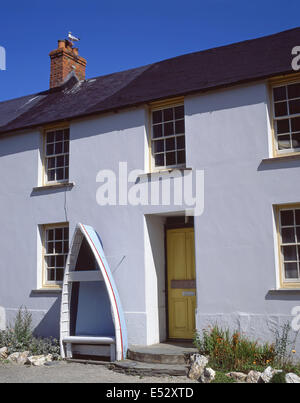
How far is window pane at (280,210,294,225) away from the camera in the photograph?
941 centimetres

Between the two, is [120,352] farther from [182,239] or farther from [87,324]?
[182,239]

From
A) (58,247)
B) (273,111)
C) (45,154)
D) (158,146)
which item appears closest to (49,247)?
(58,247)

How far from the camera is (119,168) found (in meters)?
11.3

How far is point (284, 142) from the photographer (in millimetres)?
9758

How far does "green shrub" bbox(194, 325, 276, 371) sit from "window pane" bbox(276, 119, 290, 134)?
14.2ft

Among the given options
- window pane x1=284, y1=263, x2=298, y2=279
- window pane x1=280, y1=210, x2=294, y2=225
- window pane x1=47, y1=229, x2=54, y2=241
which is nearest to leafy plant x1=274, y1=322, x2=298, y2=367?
window pane x1=284, y1=263, x2=298, y2=279

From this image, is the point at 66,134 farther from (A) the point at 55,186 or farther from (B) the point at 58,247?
(B) the point at 58,247

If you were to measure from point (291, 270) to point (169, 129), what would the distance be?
171 inches

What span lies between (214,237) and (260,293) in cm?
151

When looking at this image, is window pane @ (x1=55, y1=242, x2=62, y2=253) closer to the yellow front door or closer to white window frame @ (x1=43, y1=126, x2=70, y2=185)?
white window frame @ (x1=43, y1=126, x2=70, y2=185)

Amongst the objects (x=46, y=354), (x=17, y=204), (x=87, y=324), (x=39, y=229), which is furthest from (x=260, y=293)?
(x=17, y=204)

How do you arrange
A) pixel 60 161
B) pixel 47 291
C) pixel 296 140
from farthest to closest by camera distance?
pixel 60 161
pixel 47 291
pixel 296 140
